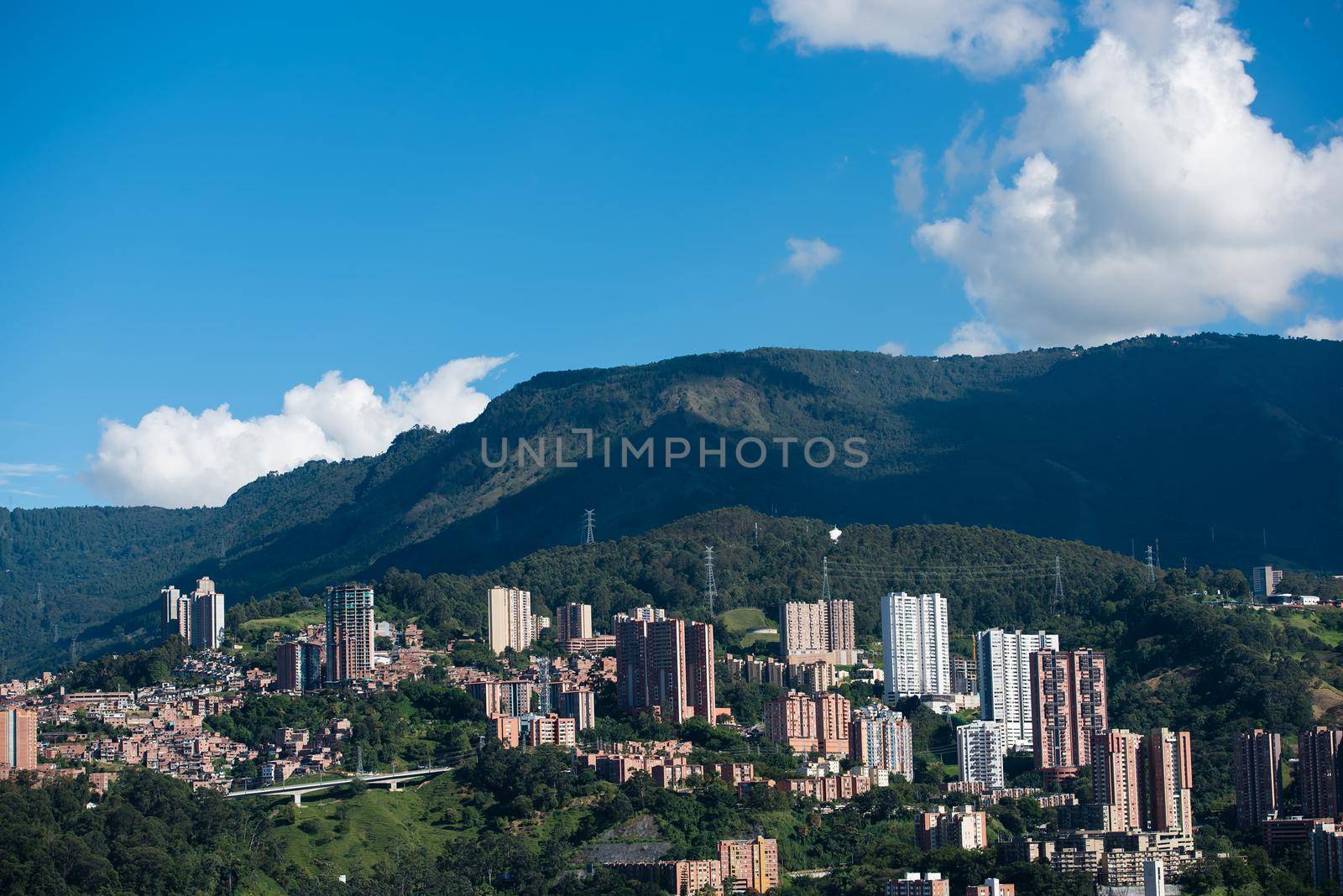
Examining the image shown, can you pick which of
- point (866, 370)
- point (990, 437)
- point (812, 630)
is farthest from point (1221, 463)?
point (812, 630)

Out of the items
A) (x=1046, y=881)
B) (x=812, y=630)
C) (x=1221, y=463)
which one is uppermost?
(x=1221, y=463)

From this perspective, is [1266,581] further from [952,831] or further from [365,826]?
[365,826]

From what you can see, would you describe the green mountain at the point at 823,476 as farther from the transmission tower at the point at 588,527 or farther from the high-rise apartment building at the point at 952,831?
the high-rise apartment building at the point at 952,831

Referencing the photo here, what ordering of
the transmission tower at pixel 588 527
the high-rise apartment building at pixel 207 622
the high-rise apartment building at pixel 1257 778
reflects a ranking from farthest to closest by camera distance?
the transmission tower at pixel 588 527 < the high-rise apartment building at pixel 207 622 < the high-rise apartment building at pixel 1257 778

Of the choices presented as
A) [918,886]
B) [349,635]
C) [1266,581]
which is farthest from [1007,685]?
[1266,581]

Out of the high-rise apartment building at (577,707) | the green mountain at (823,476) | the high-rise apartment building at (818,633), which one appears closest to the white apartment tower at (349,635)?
the high-rise apartment building at (577,707)

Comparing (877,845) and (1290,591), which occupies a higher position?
(1290,591)

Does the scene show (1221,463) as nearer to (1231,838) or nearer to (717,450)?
(717,450)
